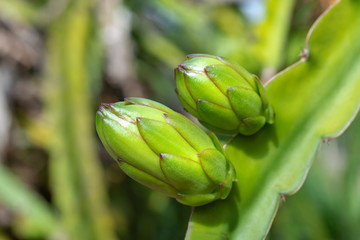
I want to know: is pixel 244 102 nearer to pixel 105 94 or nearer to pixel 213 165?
pixel 213 165

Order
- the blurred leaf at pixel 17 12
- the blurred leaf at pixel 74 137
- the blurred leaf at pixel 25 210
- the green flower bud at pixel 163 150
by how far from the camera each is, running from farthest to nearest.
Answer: the blurred leaf at pixel 17 12, the blurred leaf at pixel 25 210, the blurred leaf at pixel 74 137, the green flower bud at pixel 163 150

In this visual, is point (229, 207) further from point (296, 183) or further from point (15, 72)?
point (15, 72)

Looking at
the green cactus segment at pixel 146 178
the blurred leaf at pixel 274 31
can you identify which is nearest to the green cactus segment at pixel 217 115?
the green cactus segment at pixel 146 178

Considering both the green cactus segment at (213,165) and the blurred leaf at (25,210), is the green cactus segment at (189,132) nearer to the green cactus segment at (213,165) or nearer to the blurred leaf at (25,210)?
the green cactus segment at (213,165)

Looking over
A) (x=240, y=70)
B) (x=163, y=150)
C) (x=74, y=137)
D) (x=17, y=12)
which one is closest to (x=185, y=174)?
(x=163, y=150)

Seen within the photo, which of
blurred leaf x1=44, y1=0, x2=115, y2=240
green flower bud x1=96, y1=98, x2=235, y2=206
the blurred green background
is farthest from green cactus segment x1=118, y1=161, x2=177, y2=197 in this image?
blurred leaf x1=44, y1=0, x2=115, y2=240

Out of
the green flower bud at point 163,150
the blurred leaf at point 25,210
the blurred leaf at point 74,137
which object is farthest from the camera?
the blurred leaf at point 25,210

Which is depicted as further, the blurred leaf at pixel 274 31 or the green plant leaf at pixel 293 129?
the blurred leaf at pixel 274 31

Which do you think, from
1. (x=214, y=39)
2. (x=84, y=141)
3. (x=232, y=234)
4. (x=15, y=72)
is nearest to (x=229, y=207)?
(x=232, y=234)
